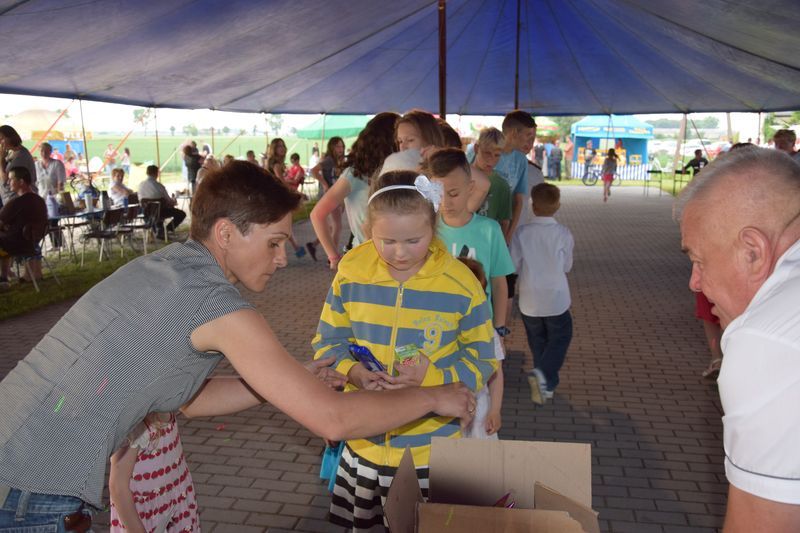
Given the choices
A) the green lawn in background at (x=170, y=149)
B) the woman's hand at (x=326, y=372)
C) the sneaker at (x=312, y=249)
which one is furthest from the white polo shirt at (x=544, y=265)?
the green lawn in background at (x=170, y=149)

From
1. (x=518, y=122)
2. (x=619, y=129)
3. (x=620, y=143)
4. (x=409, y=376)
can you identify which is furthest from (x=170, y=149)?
(x=409, y=376)

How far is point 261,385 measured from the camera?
171 cm

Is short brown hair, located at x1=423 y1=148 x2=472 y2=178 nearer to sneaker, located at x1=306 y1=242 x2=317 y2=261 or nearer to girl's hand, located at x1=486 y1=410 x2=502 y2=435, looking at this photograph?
girl's hand, located at x1=486 y1=410 x2=502 y2=435

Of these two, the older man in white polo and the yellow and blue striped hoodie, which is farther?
the yellow and blue striped hoodie

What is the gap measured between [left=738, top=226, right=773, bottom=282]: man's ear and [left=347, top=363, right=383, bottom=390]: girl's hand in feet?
4.21

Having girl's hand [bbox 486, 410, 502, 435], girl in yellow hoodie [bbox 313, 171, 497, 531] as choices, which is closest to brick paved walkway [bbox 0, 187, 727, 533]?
girl's hand [bbox 486, 410, 502, 435]

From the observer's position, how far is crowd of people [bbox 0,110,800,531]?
1.19 m

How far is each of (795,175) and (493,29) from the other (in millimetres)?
12565

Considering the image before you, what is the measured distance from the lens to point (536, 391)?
5.37 meters

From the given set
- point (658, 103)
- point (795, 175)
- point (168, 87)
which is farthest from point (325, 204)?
point (658, 103)

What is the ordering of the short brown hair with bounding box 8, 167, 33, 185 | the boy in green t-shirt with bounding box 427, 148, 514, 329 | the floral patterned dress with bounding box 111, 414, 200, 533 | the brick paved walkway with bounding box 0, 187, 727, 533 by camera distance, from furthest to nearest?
the short brown hair with bounding box 8, 167, 33, 185
the brick paved walkway with bounding box 0, 187, 727, 533
the boy in green t-shirt with bounding box 427, 148, 514, 329
the floral patterned dress with bounding box 111, 414, 200, 533

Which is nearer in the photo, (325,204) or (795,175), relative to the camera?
(795,175)

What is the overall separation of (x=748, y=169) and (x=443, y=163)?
228cm

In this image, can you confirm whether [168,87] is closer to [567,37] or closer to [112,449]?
[567,37]
